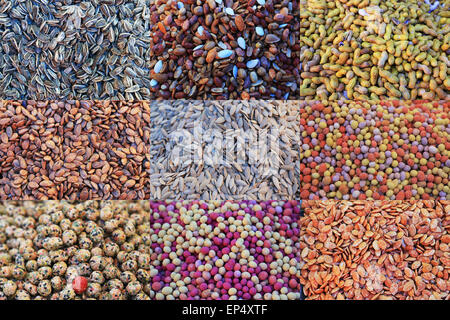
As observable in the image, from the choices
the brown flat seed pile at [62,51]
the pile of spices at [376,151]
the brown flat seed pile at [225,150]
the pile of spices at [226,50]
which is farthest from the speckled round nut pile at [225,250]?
the brown flat seed pile at [62,51]

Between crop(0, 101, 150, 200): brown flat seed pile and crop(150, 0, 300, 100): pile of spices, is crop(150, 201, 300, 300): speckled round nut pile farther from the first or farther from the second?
crop(150, 0, 300, 100): pile of spices

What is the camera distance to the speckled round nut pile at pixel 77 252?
72.4 inches

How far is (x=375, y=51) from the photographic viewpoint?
2105mm

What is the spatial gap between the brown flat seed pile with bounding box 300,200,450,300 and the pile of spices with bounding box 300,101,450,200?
0.25 feet

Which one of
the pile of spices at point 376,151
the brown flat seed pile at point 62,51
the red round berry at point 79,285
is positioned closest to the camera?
the red round berry at point 79,285

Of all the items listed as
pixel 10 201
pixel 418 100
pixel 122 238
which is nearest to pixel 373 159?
pixel 418 100

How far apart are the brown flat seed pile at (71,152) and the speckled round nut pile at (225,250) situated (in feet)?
0.78

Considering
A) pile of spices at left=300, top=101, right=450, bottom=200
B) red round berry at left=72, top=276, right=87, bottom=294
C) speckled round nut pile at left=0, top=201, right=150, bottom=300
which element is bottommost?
red round berry at left=72, top=276, right=87, bottom=294

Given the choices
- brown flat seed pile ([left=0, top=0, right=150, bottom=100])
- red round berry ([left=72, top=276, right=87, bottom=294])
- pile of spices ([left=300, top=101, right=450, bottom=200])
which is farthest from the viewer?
brown flat seed pile ([left=0, top=0, right=150, bottom=100])

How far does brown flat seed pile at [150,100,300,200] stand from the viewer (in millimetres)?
2078

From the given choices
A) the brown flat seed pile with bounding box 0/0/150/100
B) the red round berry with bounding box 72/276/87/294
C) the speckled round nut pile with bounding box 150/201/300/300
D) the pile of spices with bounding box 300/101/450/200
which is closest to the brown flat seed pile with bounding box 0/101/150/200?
the brown flat seed pile with bounding box 0/0/150/100

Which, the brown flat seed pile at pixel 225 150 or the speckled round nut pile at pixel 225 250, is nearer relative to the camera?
the speckled round nut pile at pixel 225 250

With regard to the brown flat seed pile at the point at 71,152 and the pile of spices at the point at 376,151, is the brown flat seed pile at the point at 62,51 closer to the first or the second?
the brown flat seed pile at the point at 71,152

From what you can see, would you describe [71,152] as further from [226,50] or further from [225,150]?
[226,50]
